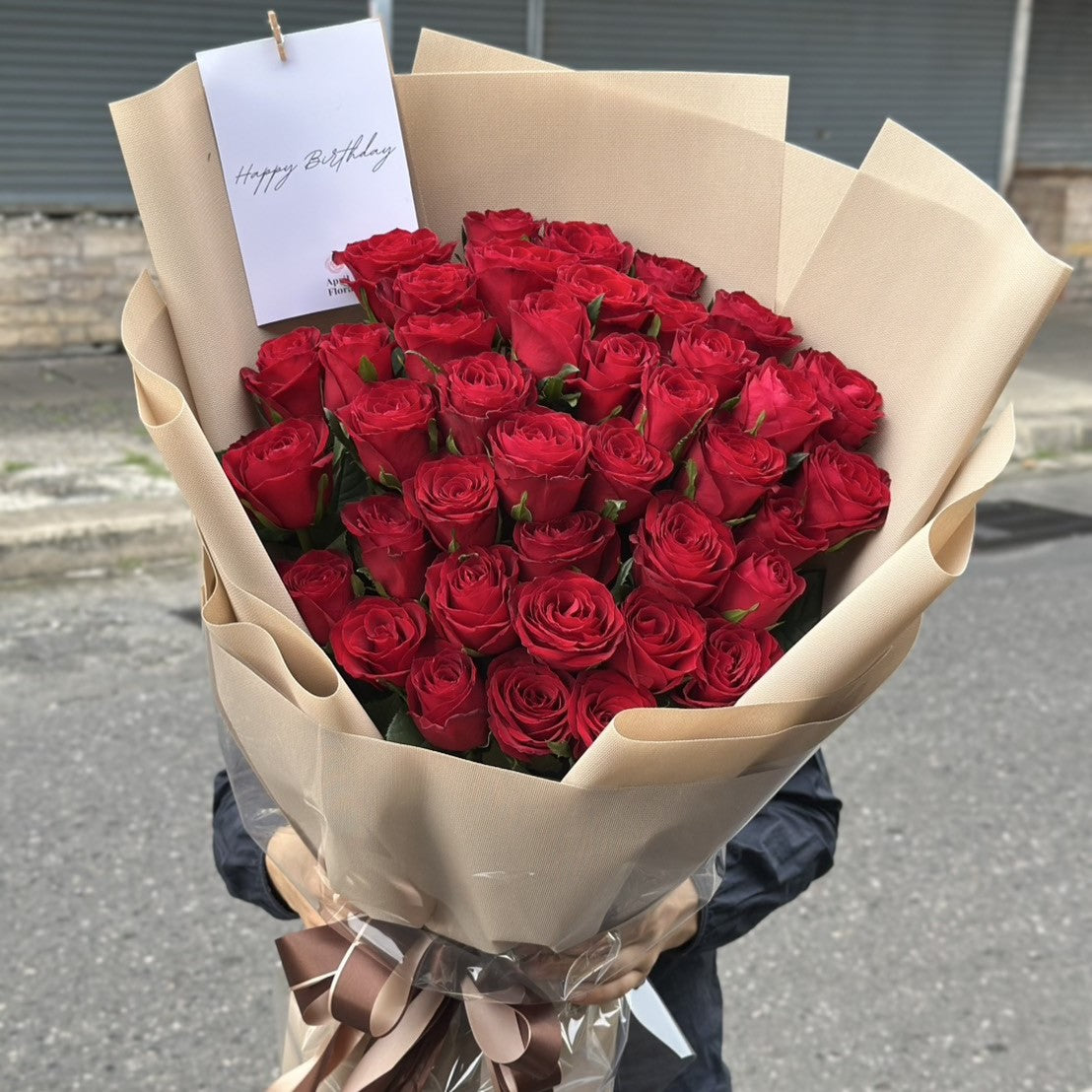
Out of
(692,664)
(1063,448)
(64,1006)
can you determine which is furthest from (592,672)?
(1063,448)

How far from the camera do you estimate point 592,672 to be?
1019 millimetres

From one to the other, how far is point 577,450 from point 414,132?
17.4 inches

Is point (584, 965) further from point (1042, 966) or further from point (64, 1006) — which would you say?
point (1042, 966)

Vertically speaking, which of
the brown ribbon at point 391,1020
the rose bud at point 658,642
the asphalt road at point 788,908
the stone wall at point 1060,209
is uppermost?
the rose bud at point 658,642

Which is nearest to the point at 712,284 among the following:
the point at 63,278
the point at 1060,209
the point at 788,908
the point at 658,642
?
the point at 658,642

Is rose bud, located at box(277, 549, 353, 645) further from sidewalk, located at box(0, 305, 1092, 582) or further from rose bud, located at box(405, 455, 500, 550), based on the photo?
sidewalk, located at box(0, 305, 1092, 582)

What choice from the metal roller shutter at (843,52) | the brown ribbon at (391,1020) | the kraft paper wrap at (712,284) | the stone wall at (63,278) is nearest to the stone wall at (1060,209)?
the metal roller shutter at (843,52)

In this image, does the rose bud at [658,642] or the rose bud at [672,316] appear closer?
the rose bud at [658,642]

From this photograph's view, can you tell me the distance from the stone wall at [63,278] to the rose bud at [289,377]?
685 cm

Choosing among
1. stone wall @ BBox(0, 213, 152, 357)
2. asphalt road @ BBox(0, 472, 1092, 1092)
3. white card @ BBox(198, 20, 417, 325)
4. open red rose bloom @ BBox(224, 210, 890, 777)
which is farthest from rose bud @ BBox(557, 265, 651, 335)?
stone wall @ BBox(0, 213, 152, 357)

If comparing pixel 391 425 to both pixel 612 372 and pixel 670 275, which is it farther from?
pixel 670 275

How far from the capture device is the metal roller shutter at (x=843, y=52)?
8.86 meters

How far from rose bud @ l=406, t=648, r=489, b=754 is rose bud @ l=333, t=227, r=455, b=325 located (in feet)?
1.03

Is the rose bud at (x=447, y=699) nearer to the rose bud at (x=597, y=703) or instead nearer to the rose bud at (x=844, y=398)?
the rose bud at (x=597, y=703)
